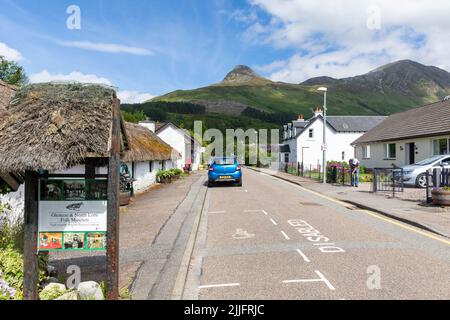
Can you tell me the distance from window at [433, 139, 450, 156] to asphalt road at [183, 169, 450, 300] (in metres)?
15.9

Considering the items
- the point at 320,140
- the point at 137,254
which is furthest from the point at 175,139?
the point at 137,254

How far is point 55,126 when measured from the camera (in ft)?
15.9

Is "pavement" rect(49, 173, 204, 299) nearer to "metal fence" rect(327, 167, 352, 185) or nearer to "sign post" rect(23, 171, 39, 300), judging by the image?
"sign post" rect(23, 171, 39, 300)

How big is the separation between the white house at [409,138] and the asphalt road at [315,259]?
1670cm

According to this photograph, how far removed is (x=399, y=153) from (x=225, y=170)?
1630cm

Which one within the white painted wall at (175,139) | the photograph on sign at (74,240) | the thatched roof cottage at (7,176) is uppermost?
the white painted wall at (175,139)

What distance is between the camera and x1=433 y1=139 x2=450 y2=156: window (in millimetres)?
23672

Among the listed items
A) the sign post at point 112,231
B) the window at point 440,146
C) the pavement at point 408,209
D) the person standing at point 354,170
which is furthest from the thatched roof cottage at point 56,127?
the window at point 440,146

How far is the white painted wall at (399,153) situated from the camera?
25.3 metres

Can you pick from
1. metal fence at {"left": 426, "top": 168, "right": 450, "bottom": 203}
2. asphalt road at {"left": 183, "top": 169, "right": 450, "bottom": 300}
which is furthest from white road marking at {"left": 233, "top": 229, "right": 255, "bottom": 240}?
metal fence at {"left": 426, "top": 168, "right": 450, "bottom": 203}

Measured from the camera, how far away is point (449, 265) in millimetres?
6234

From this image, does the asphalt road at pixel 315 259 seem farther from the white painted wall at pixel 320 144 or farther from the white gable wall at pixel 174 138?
the white painted wall at pixel 320 144

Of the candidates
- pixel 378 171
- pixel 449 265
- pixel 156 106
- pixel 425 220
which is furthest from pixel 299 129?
pixel 156 106

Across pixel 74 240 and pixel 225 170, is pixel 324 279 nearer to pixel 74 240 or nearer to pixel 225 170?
pixel 74 240
